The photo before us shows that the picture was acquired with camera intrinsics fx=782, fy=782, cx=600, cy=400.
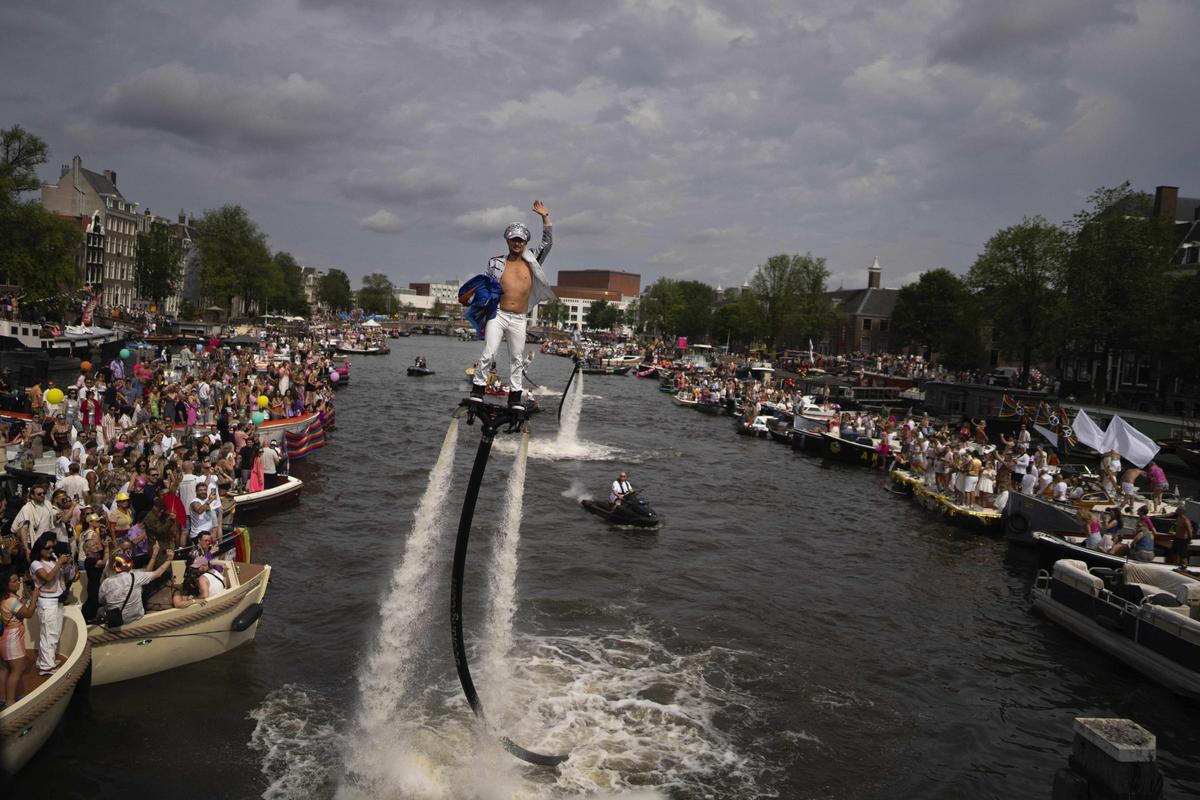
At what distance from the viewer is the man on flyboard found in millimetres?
7797

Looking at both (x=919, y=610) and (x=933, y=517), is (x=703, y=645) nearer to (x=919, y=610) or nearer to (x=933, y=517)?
(x=919, y=610)

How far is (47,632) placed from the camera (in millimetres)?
11531

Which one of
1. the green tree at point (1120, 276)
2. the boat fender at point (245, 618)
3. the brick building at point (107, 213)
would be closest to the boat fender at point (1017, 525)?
the boat fender at point (245, 618)

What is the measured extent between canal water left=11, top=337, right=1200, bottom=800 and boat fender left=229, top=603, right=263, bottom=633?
744mm

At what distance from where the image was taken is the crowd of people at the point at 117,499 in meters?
11.8

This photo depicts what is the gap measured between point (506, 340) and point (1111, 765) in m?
7.49

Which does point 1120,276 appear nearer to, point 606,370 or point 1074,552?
point 1074,552

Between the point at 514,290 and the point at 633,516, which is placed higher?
the point at 514,290

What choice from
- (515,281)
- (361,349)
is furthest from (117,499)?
(361,349)

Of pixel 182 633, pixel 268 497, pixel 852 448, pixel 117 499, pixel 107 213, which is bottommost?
pixel 182 633

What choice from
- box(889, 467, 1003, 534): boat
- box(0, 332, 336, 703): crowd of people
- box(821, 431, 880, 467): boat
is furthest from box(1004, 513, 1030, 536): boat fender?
box(0, 332, 336, 703): crowd of people

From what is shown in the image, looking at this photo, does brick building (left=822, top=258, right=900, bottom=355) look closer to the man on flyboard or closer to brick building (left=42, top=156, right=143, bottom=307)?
brick building (left=42, top=156, right=143, bottom=307)

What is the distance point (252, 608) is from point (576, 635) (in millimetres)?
7258

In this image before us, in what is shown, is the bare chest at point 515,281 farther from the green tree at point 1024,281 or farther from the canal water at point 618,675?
the green tree at point 1024,281
